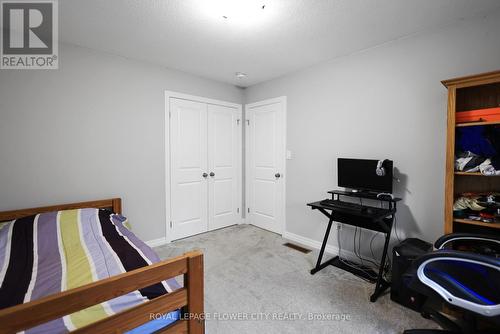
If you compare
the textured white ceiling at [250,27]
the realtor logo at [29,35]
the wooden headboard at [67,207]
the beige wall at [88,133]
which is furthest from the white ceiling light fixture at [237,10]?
the wooden headboard at [67,207]

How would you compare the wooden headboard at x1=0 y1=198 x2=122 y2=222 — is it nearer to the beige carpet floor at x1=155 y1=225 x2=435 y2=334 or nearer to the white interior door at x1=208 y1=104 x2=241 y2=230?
the beige carpet floor at x1=155 y1=225 x2=435 y2=334

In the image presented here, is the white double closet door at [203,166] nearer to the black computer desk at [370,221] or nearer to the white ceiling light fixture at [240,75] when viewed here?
the white ceiling light fixture at [240,75]

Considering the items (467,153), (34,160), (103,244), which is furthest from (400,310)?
(34,160)

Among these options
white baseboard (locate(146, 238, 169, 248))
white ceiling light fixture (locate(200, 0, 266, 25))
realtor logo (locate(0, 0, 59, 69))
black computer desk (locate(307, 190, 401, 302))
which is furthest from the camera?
white baseboard (locate(146, 238, 169, 248))

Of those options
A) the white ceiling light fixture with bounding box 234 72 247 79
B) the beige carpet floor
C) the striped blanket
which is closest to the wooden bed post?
the striped blanket

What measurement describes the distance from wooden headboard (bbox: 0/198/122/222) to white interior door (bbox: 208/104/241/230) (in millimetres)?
1375

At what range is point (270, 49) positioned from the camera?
2.62 m

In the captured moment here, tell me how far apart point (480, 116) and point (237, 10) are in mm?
1989

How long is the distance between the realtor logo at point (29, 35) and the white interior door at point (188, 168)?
4.34ft

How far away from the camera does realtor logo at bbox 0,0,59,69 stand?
192cm

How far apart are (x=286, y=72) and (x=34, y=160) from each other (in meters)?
3.11

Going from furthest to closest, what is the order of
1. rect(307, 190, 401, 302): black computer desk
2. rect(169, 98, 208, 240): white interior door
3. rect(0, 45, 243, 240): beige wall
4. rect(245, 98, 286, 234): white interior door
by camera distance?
rect(245, 98, 286, 234): white interior door < rect(169, 98, 208, 240): white interior door < rect(0, 45, 243, 240): beige wall < rect(307, 190, 401, 302): black computer desk

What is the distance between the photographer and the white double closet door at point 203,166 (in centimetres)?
336

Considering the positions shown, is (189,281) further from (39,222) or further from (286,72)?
(286,72)
